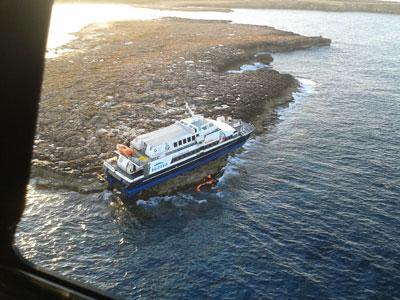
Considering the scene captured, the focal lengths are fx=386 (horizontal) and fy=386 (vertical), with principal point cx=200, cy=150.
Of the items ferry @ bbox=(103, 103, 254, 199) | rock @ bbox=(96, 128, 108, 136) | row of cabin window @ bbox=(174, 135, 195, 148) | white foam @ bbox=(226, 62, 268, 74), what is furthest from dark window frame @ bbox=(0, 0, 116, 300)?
white foam @ bbox=(226, 62, 268, 74)

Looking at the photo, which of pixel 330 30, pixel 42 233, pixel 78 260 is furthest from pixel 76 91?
pixel 330 30

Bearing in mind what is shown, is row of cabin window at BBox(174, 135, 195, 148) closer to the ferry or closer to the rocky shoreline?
the ferry

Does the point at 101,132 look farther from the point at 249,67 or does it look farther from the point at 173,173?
the point at 249,67

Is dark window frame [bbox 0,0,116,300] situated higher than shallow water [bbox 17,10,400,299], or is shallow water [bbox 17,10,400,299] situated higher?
dark window frame [bbox 0,0,116,300]

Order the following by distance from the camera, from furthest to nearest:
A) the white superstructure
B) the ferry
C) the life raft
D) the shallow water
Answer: the life raft → the white superstructure → the ferry → the shallow water

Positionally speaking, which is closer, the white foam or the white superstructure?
the white superstructure

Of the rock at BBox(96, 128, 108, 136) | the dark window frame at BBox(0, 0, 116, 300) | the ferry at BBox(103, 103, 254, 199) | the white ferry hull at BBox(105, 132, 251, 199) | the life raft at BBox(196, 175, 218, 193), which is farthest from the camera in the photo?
the rock at BBox(96, 128, 108, 136)

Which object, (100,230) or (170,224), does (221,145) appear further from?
(100,230)
